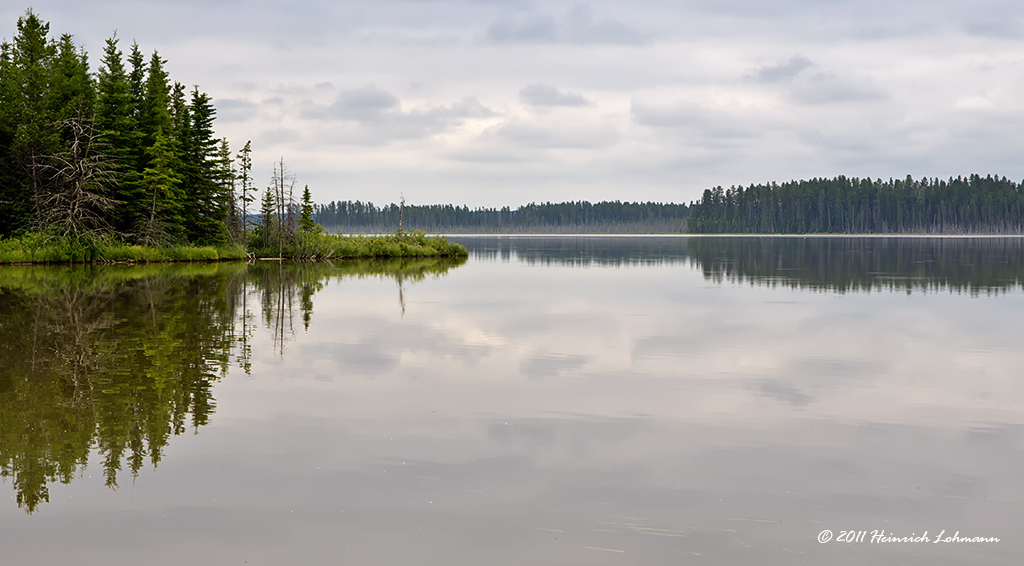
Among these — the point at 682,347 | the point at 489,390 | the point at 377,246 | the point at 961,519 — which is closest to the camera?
the point at 961,519

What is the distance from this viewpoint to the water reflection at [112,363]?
29.1 ft

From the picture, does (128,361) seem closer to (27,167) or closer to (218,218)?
(27,167)

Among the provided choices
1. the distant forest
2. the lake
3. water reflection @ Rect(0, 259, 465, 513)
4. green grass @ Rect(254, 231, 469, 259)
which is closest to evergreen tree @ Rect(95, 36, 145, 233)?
the distant forest

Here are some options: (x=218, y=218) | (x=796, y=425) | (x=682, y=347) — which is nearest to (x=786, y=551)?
(x=796, y=425)

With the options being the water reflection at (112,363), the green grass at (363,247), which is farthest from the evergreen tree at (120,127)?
the water reflection at (112,363)

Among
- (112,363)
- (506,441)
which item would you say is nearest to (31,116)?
(112,363)

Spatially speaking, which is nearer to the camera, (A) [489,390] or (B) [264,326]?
(A) [489,390]

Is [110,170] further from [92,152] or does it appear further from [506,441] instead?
[506,441]

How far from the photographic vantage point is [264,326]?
20.0 m

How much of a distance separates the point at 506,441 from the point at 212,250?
52.7 metres

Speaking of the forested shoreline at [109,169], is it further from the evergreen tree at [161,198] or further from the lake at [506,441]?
the lake at [506,441]

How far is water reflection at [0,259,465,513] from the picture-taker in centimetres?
887

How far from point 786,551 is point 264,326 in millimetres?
15787

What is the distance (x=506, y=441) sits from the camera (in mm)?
9406
